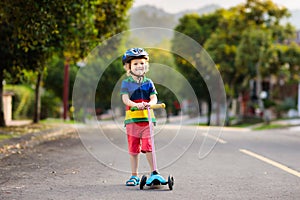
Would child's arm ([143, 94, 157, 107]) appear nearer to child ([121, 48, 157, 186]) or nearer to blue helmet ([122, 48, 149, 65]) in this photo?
child ([121, 48, 157, 186])

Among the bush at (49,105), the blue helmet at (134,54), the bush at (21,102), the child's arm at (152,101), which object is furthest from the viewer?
the bush at (49,105)

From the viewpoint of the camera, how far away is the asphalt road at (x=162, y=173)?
21.6 ft

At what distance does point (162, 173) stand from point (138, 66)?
2153 millimetres

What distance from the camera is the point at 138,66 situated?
7.15 metres

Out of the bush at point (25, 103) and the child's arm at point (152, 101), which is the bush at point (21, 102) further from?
the child's arm at point (152, 101)

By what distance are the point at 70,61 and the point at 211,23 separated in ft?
96.8

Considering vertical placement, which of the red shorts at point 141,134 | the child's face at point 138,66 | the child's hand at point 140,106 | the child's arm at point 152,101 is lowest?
the red shorts at point 141,134

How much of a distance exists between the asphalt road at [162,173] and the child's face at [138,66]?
121 centimetres

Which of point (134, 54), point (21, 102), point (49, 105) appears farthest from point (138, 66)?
point (49, 105)

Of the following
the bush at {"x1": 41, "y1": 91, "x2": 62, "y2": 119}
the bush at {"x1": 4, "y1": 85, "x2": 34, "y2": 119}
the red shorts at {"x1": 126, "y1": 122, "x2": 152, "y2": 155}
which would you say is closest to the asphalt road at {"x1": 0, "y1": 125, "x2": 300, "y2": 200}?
the red shorts at {"x1": 126, "y1": 122, "x2": 152, "y2": 155}

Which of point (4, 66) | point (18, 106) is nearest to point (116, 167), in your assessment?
point (4, 66)

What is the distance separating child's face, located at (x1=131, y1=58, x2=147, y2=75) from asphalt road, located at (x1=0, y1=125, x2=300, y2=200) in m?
1.21

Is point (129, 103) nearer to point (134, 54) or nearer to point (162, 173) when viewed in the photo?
point (134, 54)

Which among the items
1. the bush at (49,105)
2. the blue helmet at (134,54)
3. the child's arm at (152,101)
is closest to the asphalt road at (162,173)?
the child's arm at (152,101)
